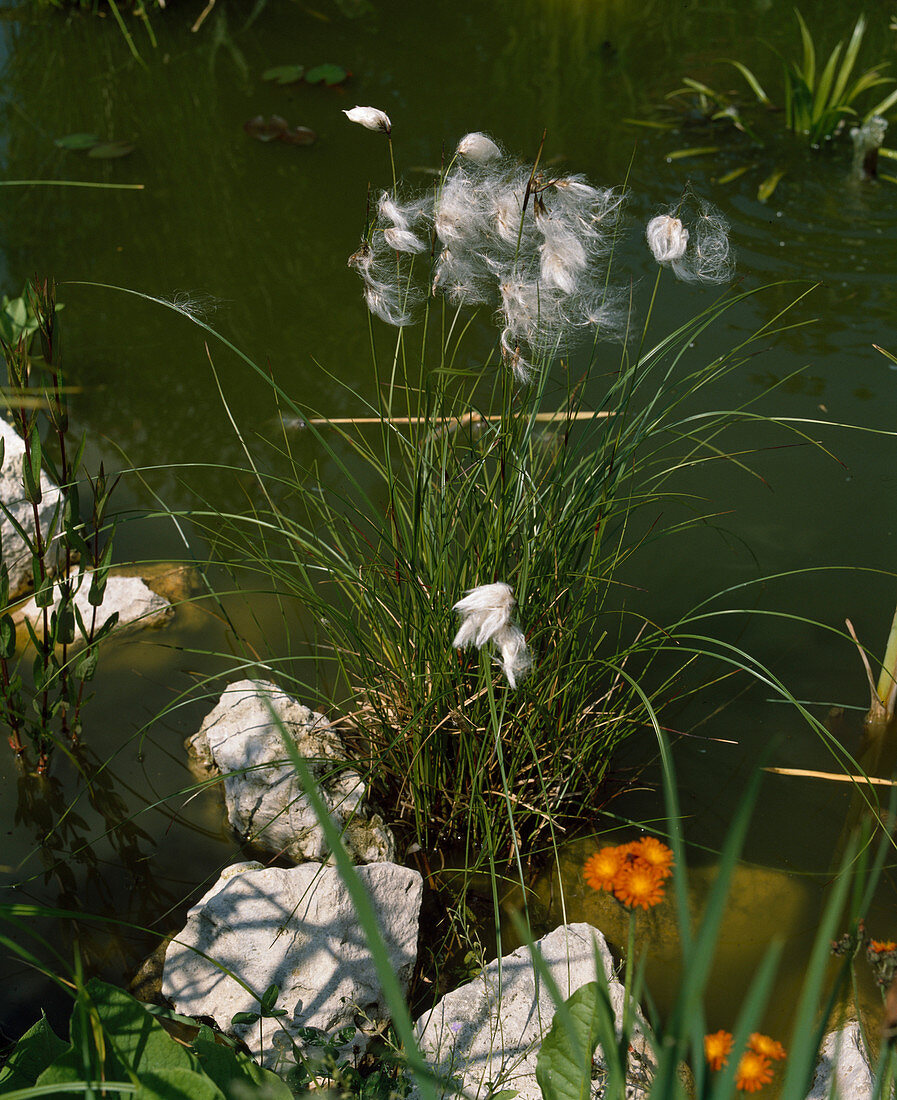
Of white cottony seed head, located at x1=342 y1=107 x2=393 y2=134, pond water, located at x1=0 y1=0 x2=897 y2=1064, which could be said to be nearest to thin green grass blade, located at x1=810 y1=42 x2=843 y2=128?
pond water, located at x1=0 y1=0 x2=897 y2=1064

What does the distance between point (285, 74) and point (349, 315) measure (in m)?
1.77

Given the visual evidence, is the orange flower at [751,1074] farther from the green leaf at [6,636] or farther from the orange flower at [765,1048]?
the green leaf at [6,636]

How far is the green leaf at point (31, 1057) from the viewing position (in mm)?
1171

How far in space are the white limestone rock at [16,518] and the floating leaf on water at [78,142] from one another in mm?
2037

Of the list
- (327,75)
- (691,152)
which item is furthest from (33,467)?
(327,75)

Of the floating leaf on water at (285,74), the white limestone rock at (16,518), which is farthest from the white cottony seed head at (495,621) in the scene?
the floating leaf on water at (285,74)

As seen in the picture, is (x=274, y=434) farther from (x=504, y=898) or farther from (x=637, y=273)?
(x=504, y=898)

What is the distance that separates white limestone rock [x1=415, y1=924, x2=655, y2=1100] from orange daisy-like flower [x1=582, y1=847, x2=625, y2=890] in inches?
4.6

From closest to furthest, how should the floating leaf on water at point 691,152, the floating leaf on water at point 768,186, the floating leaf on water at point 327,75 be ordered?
1. the floating leaf on water at point 768,186
2. the floating leaf on water at point 691,152
3. the floating leaf on water at point 327,75

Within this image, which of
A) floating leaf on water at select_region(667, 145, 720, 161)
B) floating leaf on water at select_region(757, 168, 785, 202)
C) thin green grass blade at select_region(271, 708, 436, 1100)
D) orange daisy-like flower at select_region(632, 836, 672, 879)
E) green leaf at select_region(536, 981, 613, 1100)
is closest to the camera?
thin green grass blade at select_region(271, 708, 436, 1100)

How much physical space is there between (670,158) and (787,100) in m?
0.50

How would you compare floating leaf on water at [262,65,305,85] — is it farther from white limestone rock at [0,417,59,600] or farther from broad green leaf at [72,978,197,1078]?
broad green leaf at [72,978,197,1078]

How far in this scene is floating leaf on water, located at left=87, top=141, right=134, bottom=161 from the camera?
12.7 feet

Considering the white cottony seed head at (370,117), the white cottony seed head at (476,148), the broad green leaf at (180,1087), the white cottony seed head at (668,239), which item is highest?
the white cottony seed head at (370,117)
